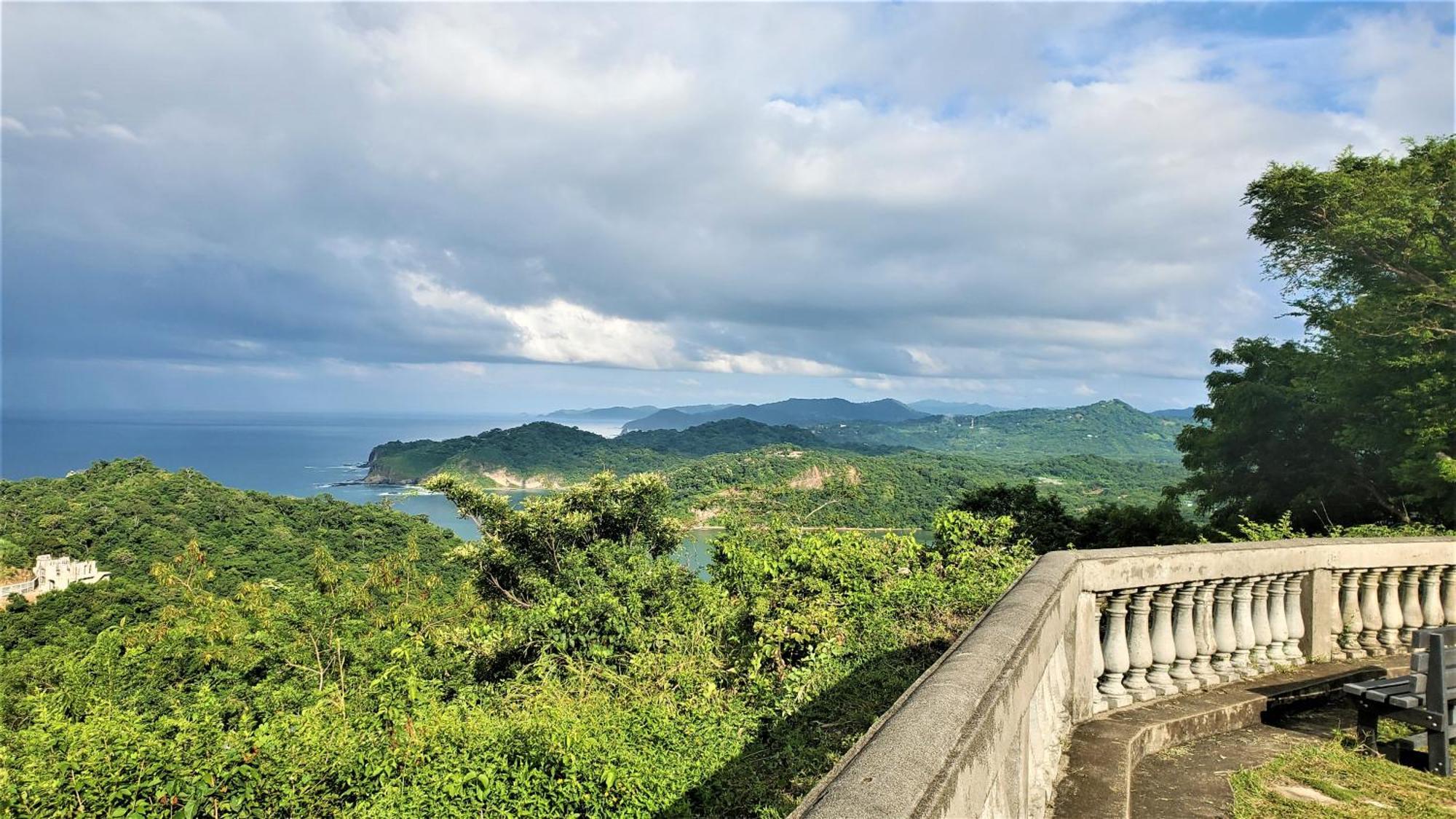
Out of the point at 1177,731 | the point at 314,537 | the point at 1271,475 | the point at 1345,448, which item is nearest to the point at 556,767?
the point at 1177,731

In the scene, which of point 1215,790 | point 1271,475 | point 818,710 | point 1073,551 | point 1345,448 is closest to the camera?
point 1215,790

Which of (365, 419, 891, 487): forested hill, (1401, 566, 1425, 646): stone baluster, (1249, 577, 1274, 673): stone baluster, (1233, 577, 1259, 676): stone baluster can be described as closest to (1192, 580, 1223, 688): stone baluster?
(1233, 577, 1259, 676): stone baluster

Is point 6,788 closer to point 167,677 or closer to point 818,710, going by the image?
point 818,710

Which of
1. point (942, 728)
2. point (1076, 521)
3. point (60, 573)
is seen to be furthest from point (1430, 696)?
point (60, 573)

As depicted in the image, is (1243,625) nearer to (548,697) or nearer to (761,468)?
(548,697)

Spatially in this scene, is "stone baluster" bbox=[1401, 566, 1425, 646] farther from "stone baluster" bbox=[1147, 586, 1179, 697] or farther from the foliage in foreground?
the foliage in foreground

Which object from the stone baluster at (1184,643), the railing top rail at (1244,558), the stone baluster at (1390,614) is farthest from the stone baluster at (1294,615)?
the stone baluster at (1184,643)

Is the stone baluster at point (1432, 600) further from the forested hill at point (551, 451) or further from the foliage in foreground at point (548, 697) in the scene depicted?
the forested hill at point (551, 451)

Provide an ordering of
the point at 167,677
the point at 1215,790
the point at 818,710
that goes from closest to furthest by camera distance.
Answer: the point at 1215,790 → the point at 818,710 → the point at 167,677
